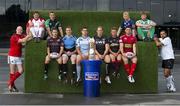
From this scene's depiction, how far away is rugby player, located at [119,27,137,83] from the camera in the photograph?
1395 centimetres

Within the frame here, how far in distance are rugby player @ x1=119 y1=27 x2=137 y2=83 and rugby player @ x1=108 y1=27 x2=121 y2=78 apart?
0.15 m

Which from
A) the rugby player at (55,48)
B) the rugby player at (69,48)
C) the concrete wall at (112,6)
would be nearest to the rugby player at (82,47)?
the rugby player at (69,48)

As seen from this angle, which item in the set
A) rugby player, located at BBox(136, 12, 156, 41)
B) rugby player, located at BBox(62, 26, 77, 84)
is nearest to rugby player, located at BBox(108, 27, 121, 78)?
rugby player, located at BBox(136, 12, 156, 41)

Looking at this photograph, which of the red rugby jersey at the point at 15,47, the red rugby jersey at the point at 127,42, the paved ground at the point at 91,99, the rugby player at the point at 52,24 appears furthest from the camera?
the rugby player at the point at 52,24

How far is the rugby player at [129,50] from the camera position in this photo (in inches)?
A: 549

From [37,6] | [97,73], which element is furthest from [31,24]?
[37,6]

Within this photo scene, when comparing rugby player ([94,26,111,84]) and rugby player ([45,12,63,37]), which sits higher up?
rugby player ([45,12,63,37])

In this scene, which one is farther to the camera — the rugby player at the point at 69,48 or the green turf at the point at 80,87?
the green turf at the point at 80,87

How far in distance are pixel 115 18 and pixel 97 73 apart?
7.79 ft

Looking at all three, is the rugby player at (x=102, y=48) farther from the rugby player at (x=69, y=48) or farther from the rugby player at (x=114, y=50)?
the rugby player at (x=69, y=48)

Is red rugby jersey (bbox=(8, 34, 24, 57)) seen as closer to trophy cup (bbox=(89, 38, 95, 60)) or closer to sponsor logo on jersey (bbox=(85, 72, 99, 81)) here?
trophy cup (bbox=(89, 38, 95, 60))

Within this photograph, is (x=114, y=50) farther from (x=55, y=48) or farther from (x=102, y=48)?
(x=55, y=48)

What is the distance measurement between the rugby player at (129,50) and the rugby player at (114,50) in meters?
0.15

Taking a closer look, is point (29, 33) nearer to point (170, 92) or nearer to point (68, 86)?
point (68, 86)
